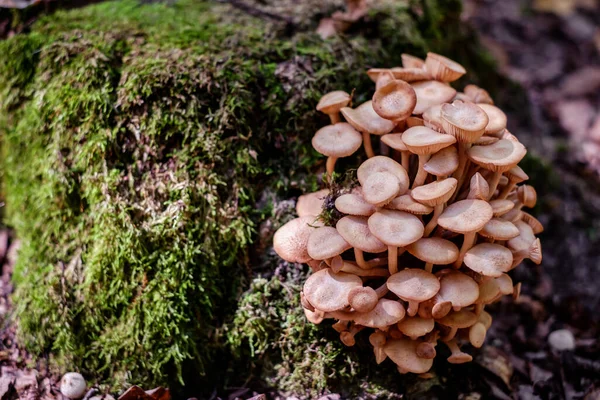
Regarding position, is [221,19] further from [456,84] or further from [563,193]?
[563,193]

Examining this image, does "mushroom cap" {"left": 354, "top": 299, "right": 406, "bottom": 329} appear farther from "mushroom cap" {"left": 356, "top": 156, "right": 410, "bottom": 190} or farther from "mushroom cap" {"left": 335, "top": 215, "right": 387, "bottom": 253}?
"mushroom cap" {"left": 356, "top": 156, "right": 410, "bottom": 190}

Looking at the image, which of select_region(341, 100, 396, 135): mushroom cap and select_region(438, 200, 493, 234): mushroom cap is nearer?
select_region(438, 200, 493, 234): mushroom cap

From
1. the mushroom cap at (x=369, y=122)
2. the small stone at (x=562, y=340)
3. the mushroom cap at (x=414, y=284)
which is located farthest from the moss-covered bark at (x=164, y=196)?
the small stone at (x=562, y=340)

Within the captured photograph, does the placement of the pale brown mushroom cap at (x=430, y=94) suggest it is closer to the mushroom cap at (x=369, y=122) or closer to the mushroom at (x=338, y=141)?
the mushroom cap at (x=369, y=122)

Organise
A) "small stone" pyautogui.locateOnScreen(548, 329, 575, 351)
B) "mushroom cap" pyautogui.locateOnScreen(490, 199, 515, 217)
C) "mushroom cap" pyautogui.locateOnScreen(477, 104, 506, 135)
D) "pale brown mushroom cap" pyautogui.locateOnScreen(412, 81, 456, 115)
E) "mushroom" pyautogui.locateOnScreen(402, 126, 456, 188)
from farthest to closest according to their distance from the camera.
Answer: "small stone" pyautogui.locateOnScreen(548, 329, 575, 351), "pale brown mushroom cap" pyautogui.locateOnScreen(412, 81, 456, 115), "mushroom cap" pyautogui.locateOnScreen(477, 104, 506, 135), "mushroom cap" pyautogui.locateOnScreen(490, 199, 515, 217), "mushroom" pyautogui.locateOnScreen(402, 126, 456, 188)

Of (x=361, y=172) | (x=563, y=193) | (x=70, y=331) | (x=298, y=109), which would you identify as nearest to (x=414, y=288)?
(x=361, y=172)

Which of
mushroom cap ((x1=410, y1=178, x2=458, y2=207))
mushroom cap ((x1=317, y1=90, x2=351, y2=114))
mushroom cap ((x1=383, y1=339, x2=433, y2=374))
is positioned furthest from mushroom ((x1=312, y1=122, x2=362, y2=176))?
mushroom cap ((x1=383, y1=339, x2=433, y2=374))
